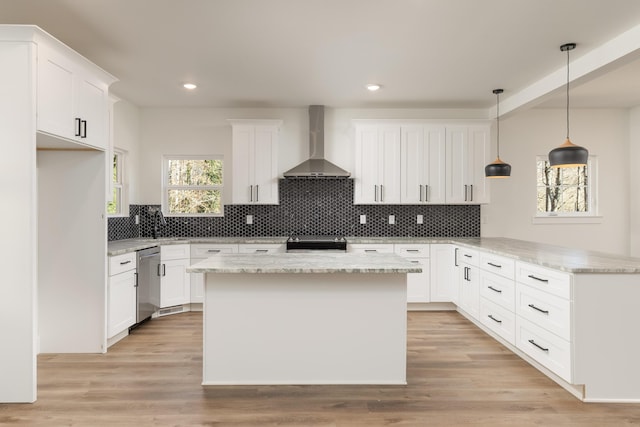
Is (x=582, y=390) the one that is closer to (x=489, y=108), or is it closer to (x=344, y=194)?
(x=344, y=194)

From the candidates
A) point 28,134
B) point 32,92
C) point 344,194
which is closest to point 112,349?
point 28,134

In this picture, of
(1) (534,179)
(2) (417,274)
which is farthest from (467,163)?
(2) (417,274)

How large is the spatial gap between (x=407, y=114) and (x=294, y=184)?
71.6 inches

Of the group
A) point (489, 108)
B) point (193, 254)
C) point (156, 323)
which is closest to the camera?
point (156, 323)

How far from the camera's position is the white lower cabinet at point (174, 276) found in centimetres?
465

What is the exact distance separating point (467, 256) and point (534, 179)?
1.95 metres

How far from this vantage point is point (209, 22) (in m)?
2.94

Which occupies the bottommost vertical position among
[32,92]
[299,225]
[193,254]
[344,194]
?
[193,254]

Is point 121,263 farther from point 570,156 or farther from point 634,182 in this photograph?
point 634,182

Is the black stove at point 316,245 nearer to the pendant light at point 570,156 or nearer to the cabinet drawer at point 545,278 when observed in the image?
the cabinet drawer at point 545,278

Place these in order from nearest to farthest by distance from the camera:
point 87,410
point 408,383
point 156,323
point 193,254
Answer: point 87,410 < point 408,383 < point 156,323 < point 193,254

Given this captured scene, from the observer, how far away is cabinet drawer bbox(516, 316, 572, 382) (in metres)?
2.66

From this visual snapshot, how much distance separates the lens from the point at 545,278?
114 inches

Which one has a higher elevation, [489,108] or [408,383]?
[489,108]
